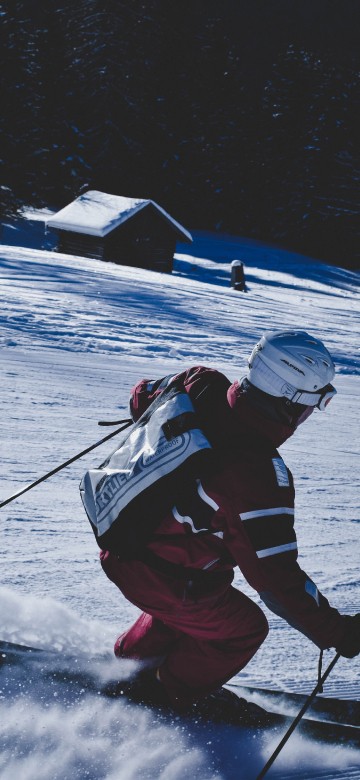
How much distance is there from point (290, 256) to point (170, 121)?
1232 cm

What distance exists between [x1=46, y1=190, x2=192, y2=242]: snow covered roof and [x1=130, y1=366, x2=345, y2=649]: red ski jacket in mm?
24973

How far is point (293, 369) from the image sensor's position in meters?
2.56

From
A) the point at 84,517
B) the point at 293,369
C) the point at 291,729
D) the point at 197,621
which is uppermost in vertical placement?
the point at 293,369

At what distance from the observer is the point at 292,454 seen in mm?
6453

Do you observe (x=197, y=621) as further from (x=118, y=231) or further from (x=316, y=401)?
(x=118, y=231)

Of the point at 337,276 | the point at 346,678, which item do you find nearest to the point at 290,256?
the point at 337,276

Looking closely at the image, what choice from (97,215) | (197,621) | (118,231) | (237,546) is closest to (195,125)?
(118,231)

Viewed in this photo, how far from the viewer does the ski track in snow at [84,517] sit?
9.04ft

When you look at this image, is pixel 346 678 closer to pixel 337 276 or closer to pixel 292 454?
pixel 292 454

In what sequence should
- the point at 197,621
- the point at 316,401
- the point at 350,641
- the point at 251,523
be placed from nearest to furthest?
the point at 251,523
the point at 350,641
the point at 316,401
the point at 197,621

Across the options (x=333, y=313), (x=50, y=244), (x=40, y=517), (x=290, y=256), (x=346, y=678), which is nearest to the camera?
(x=346, y=678)

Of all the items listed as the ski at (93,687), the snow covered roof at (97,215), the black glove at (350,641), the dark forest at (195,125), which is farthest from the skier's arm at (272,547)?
the dark forest at (195,125)

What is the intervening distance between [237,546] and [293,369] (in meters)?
0.61

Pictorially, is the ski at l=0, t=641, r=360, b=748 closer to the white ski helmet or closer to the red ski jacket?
the red ski jacket
